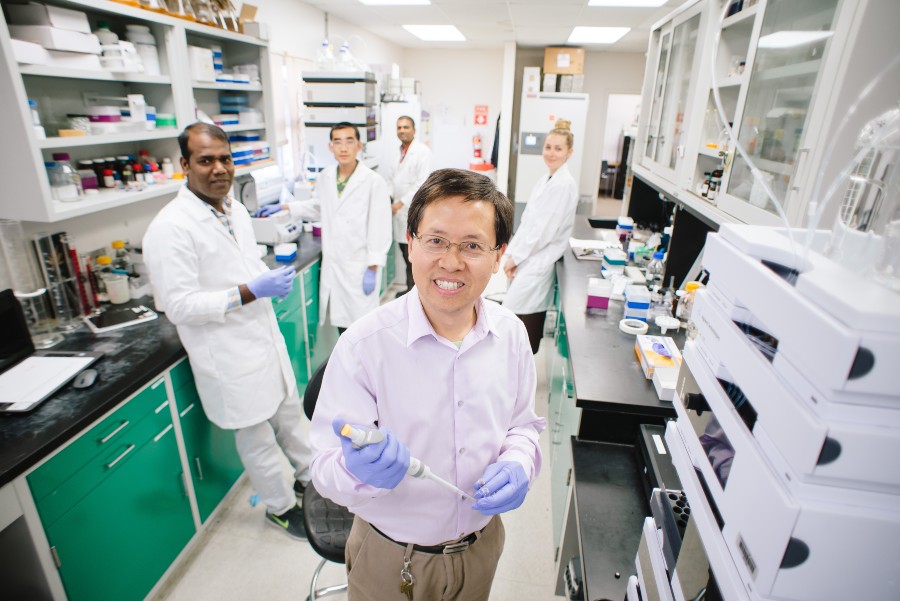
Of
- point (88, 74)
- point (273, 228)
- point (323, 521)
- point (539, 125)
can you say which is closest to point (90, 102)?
point (88, 74)

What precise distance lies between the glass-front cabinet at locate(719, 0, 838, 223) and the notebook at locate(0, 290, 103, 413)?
7.19ft

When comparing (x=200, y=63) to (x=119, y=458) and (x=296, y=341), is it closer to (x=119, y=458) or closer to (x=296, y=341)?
(x=296, y=341)

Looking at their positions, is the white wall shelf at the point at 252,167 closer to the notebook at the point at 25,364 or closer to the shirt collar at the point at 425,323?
the notebook at the point at 25,364

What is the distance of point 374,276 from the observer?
9.72ft

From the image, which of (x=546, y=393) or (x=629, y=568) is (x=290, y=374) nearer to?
(x=629, y=568)

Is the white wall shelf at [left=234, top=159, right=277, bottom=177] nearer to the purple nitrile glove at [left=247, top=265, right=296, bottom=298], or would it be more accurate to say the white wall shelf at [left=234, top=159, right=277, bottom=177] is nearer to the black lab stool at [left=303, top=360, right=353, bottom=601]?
the purple nitrile glove at [left=247, top=265, right=296, bottom=298]

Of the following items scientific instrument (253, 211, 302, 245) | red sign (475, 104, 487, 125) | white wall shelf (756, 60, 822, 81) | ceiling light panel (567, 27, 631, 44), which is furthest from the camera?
red sign (475, 104, 487, 125)

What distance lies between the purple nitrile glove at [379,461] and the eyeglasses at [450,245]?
1.22 feet

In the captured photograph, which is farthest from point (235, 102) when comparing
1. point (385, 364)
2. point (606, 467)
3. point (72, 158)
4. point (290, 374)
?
point (606, 467)

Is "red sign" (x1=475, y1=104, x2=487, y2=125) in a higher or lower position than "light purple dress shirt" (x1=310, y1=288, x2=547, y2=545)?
higher

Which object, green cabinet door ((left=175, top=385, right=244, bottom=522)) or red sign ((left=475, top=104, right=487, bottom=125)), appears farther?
red sign ((left=475, top=104, right=487, bottom=125))

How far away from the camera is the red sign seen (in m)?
7.42

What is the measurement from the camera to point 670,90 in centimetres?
270

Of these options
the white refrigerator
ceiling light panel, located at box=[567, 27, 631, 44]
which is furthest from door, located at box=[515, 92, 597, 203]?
ceiling light panel, located at box=[567, 27, 631, 44]
